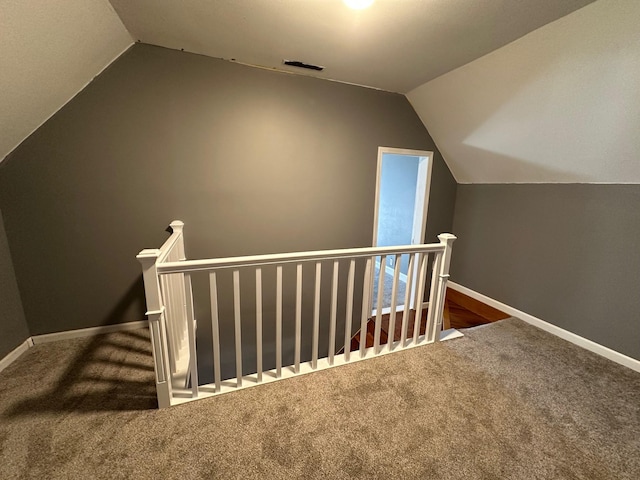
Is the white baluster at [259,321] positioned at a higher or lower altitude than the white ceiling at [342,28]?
lower

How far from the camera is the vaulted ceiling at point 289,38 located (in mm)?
1426

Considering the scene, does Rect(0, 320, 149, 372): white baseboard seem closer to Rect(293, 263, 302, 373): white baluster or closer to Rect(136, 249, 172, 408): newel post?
Rect(136, 249, 172, 408): newel post

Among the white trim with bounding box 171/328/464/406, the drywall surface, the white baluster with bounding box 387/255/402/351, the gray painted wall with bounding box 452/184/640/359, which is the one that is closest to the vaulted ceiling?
the drywall surface

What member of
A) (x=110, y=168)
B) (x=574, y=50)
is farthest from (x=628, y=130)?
(x=110, y=168)

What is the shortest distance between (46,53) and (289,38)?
56.6 inches

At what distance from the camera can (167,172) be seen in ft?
7.44

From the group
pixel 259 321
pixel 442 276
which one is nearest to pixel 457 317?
pixel 442 276

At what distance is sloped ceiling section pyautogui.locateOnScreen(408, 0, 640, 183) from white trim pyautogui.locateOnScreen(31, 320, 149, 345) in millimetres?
3621

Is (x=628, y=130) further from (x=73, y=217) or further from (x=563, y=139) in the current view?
(x=73, y=217)

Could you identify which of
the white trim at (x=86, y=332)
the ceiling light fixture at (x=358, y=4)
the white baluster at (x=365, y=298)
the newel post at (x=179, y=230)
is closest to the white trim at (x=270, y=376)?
the white baluster at (x=365, y=298)

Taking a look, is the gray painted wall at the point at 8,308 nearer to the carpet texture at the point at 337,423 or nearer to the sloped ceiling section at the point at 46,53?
the carpet texture at the point at 337,423

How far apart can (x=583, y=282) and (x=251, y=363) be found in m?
3.37

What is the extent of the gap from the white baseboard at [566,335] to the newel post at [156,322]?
3.20 meters

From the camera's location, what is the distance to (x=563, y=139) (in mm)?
2102
